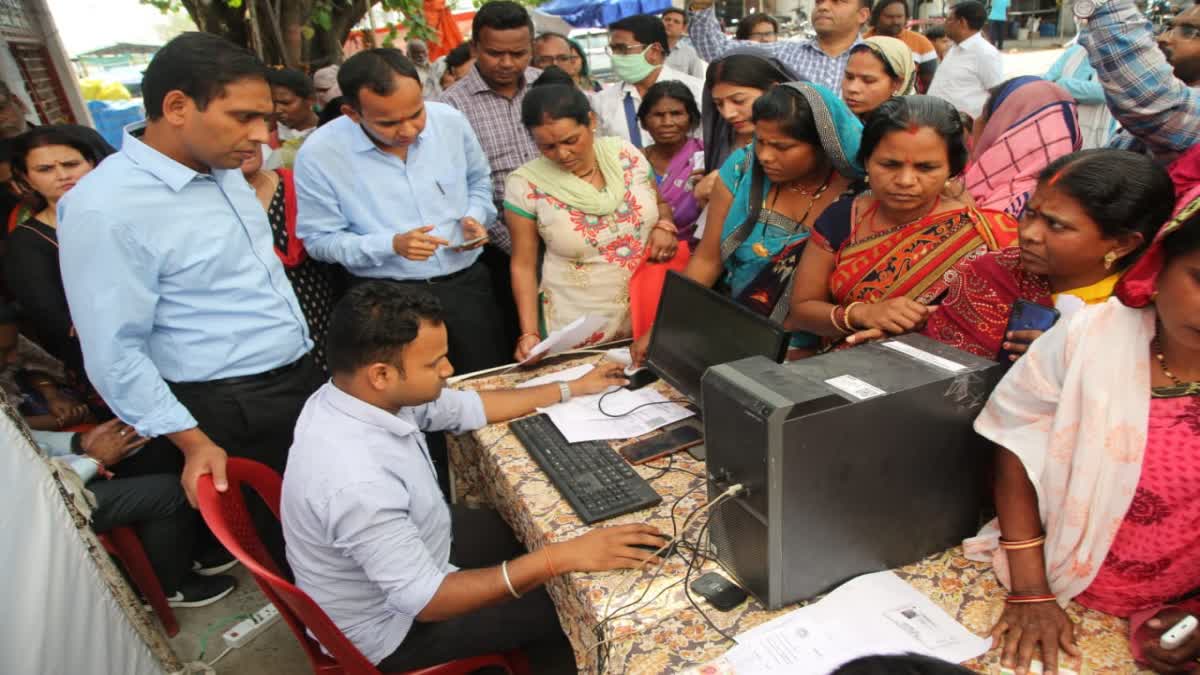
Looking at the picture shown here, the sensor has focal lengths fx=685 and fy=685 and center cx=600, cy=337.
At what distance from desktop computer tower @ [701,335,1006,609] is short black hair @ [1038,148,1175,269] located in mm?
327

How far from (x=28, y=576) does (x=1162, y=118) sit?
3.25m

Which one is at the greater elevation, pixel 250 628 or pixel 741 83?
pixel 741 83

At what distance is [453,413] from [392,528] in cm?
55

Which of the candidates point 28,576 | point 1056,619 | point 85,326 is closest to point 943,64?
point 1056,619

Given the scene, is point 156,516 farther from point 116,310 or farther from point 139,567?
point 116,310

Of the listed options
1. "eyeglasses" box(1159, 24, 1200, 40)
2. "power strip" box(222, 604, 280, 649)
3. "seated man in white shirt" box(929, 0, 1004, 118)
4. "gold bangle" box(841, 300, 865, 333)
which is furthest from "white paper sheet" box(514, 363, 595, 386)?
"seated man in white shirt" box(929, 0, 1004, 118)

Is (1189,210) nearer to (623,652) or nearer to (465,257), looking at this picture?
(623,652)

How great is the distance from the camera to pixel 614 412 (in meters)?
1.94

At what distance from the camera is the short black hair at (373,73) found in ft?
7.17

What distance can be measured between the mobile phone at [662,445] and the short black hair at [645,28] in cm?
306

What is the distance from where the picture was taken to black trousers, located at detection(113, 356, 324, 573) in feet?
6.49

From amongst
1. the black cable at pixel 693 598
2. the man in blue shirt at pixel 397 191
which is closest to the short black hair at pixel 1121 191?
the black cable at pixel 693 598

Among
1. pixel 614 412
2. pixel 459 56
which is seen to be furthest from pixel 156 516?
pixel 459 56

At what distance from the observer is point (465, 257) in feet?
8.83
